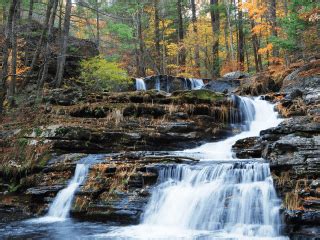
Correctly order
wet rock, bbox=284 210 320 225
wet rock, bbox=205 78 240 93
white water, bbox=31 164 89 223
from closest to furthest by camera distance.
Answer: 1. wet rock, bbox=284 210 320 225
2. white water, bbox=31 164 89 223
3. wet rock, bbox=205 78 240 93

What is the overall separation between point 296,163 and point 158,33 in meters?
21.1

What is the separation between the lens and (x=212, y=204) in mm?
8156

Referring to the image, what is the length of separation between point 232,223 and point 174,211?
139cm

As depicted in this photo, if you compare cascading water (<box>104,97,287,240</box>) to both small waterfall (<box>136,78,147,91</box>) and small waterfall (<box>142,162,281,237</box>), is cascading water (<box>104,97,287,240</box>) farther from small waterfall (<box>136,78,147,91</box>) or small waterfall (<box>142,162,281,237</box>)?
small waterfall (<box>136,78,147,91</box>)

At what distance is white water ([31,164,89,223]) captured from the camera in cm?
939

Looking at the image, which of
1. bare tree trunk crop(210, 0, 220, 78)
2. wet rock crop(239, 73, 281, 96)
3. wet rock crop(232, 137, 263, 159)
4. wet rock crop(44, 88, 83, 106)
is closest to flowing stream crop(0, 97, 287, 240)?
wet rock crop(232, 137, 263, 159)

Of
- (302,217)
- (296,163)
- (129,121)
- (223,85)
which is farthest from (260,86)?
(302,217)

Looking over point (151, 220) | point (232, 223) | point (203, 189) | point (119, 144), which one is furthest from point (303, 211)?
point (119, 144)

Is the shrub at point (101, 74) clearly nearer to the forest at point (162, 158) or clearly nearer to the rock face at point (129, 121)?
the forest at point (162, 158)

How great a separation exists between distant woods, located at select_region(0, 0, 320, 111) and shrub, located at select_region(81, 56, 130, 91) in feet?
3.98

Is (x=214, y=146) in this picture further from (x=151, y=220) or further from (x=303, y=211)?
(x=303, y=211)

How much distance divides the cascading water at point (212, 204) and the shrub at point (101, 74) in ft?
26.8

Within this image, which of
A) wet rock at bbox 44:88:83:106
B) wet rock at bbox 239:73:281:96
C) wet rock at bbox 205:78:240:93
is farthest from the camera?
wet rock at bbox 205:78:240:93

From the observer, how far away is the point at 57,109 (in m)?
13.7
